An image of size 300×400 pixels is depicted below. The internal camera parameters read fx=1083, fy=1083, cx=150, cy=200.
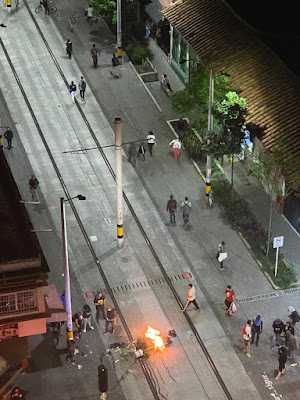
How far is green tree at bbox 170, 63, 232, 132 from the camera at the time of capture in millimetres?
58188

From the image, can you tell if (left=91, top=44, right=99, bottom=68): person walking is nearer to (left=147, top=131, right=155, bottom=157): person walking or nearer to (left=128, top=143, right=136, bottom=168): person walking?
(left=147, top=131, right=155, bottom=157): person walking

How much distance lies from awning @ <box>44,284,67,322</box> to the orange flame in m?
3.93

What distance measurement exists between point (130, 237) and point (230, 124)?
785 centimetres

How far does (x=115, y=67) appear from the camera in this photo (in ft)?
237

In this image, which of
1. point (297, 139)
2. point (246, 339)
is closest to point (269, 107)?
point (297, 139)

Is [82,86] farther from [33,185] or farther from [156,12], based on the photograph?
[33,185]

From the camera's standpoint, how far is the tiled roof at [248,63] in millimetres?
56000

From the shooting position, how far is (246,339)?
4775 centimetres

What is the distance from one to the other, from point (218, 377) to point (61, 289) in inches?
371

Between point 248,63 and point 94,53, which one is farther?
point 94,53

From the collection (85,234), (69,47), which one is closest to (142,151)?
(85,234)

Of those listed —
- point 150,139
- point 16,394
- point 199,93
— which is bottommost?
point 16,394

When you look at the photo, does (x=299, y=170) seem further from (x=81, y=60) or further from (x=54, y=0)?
(x=54, y=0)

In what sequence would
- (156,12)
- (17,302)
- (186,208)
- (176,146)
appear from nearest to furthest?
(17,302)
(186,208)
(176,146)
(156,12)
